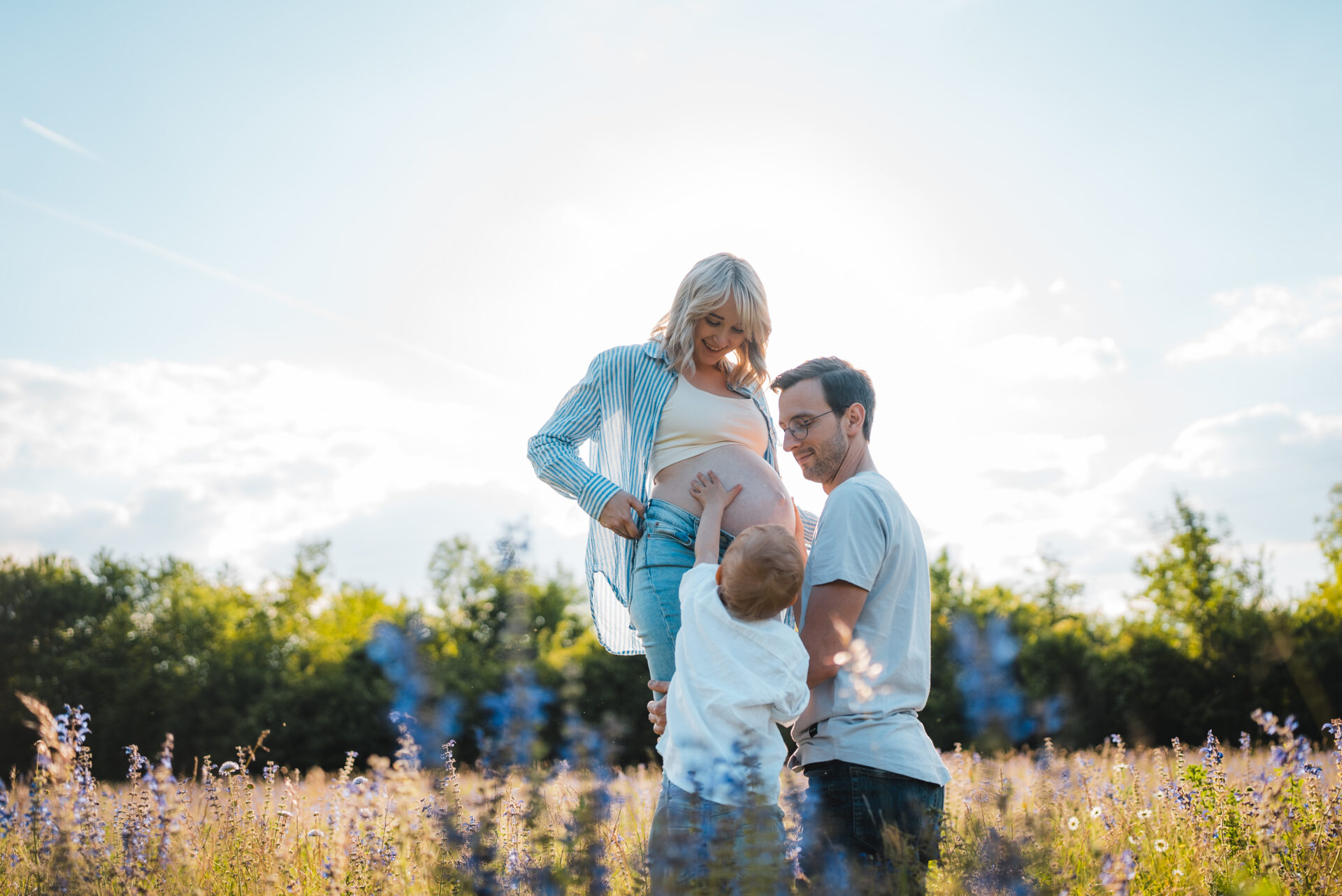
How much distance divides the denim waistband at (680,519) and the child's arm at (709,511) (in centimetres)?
2

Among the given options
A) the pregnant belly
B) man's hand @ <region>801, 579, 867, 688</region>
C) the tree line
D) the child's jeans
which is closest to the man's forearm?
the pregnant belly

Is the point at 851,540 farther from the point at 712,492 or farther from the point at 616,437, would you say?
the point at 616,437

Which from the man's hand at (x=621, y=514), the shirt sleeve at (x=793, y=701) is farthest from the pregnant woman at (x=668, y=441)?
the shirt sleeve at (x=793, y=701)

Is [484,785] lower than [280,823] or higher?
higher

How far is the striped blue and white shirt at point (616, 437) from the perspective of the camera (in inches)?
135

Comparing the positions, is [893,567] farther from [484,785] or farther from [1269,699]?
[1269,699]

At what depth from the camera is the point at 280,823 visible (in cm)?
364

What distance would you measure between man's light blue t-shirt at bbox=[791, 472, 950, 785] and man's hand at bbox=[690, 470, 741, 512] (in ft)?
1.23

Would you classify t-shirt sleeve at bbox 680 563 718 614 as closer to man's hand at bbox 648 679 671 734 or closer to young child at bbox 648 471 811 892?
young child at bbox 648 471 811 892

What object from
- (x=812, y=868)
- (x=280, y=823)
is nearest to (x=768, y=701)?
(x=812, y=868)

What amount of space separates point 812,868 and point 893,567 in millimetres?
955

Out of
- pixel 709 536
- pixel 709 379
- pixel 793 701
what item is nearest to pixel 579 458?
pixel 709 379

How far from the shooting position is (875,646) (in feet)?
9.17

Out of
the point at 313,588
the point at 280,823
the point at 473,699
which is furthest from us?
the point at 313,588
